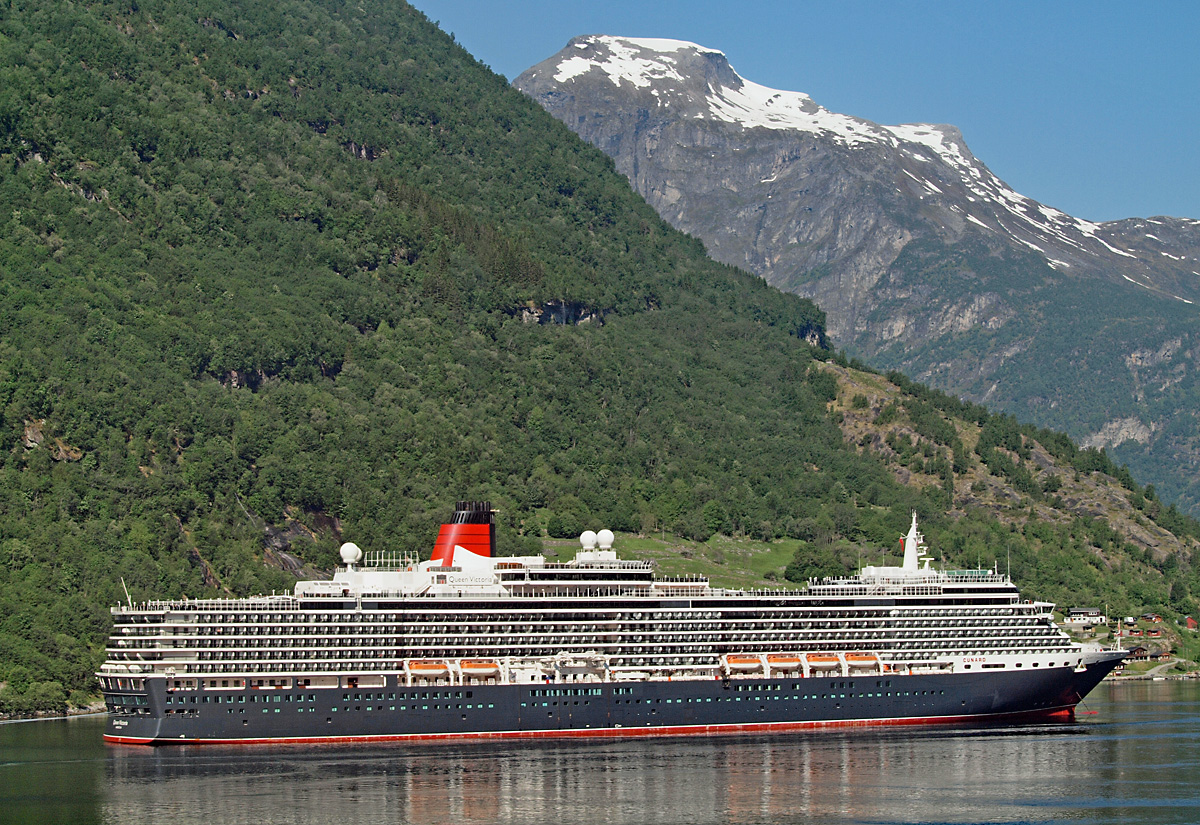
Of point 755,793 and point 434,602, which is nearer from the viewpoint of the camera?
point 755,793

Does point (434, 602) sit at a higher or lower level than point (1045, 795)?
higher

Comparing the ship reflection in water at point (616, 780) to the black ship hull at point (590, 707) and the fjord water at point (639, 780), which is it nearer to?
the fjord water at point (639, 780)

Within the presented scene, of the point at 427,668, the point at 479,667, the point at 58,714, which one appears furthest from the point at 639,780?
the point at 58,714

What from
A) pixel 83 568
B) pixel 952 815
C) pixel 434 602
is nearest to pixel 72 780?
pixel 434 602

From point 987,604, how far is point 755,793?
175ft

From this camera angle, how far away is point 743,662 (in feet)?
509

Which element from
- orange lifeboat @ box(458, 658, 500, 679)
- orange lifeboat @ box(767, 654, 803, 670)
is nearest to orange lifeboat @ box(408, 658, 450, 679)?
orange lifeboat @ box(458, 658, 500, 679)

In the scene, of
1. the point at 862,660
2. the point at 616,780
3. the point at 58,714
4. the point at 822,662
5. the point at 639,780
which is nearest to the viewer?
the point at 639,780

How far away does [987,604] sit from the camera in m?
163

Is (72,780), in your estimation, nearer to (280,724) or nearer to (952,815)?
(280,724)

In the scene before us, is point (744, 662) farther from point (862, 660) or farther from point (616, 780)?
point (616, 780)

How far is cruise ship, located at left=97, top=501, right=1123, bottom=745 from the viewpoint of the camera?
143375 mm

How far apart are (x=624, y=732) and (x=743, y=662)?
13.1m

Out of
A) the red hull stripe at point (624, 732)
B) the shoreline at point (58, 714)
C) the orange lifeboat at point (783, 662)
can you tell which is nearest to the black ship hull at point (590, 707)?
the red hull stripe at point (624, 732)
